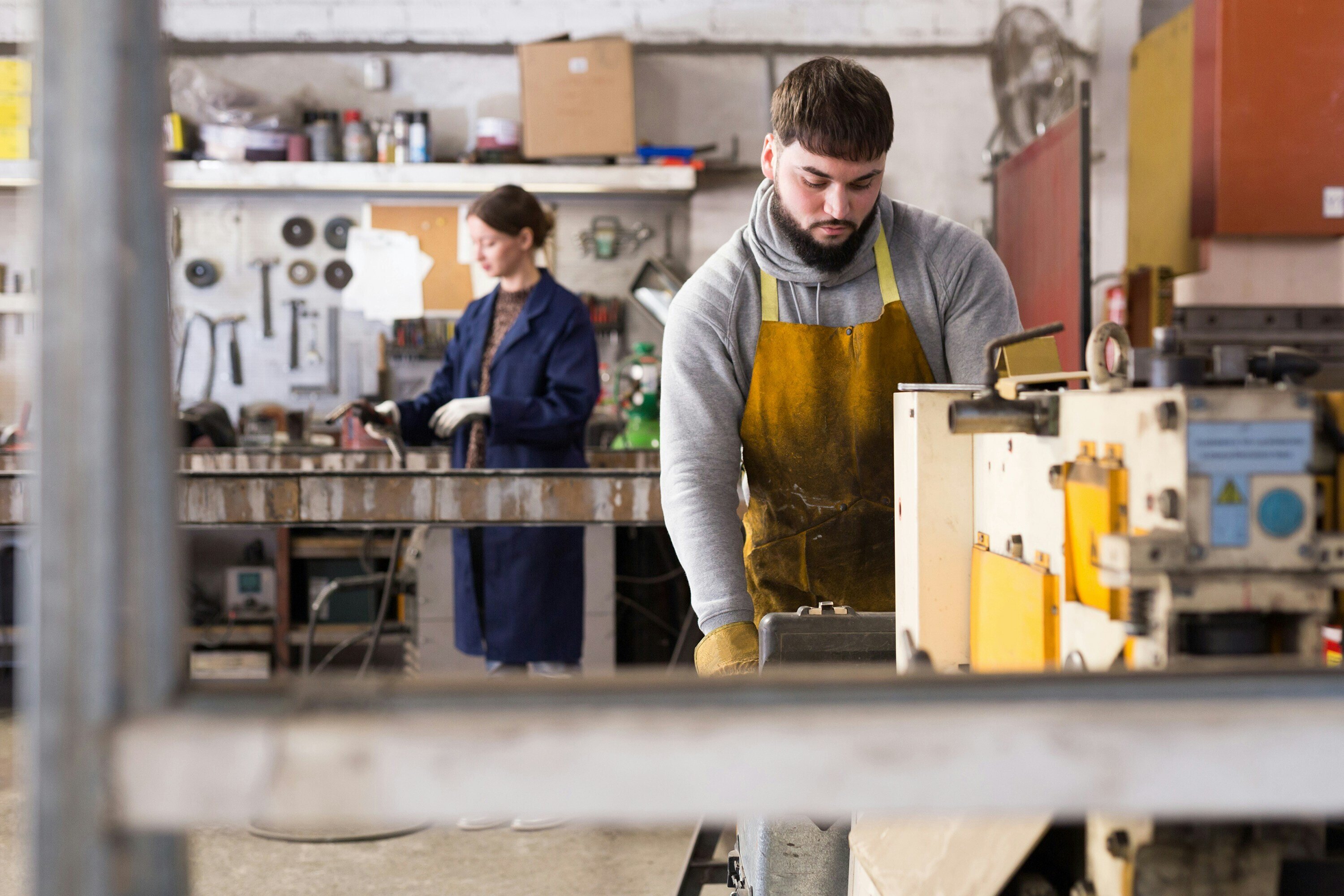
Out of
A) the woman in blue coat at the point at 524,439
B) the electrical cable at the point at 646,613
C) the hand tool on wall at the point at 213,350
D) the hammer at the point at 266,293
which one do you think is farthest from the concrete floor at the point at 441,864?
the hammer at the point at 266,293

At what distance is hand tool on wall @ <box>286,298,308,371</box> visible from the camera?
4723 mm

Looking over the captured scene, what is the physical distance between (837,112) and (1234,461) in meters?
0.85

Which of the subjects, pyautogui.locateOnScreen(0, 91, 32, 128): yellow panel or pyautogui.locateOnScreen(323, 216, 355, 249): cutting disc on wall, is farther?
pyautogui.locateOnScreen(323, 216, 355, 249): cutting disc on wall

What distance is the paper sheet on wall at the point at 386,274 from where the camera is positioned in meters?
4.71

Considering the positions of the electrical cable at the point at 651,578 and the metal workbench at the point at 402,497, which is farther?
the electrical cable at the point at 651,578

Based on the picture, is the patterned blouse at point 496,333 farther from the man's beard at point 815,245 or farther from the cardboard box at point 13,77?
the cardboard box at point 13,77

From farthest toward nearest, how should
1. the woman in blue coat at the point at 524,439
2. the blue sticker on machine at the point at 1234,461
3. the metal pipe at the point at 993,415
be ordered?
1. the woman in blue coat at the point at 524,439
2. the metal pipe at the point at 993,415
3. the blue sticker on machine at the point at 1234,461

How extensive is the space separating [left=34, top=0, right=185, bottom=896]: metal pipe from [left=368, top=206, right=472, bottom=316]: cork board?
4.22 m

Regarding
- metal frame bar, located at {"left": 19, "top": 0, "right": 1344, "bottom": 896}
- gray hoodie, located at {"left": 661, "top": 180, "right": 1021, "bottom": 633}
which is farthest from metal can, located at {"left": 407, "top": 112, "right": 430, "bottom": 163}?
metal frame bar, located at {"left": 19, "top": 0, "right": 1344, "bottom": 896}

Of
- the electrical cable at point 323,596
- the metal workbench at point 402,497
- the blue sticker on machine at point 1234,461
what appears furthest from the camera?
the electrical cable at point 323,596

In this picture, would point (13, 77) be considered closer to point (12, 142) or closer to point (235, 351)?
point (12, 142)

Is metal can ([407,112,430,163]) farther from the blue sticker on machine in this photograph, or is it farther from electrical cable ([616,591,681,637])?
the blue sticker on machine

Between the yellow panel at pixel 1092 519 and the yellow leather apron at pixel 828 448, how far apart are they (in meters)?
0.67

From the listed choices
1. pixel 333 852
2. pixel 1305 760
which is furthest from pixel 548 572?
pixel 1305 760
